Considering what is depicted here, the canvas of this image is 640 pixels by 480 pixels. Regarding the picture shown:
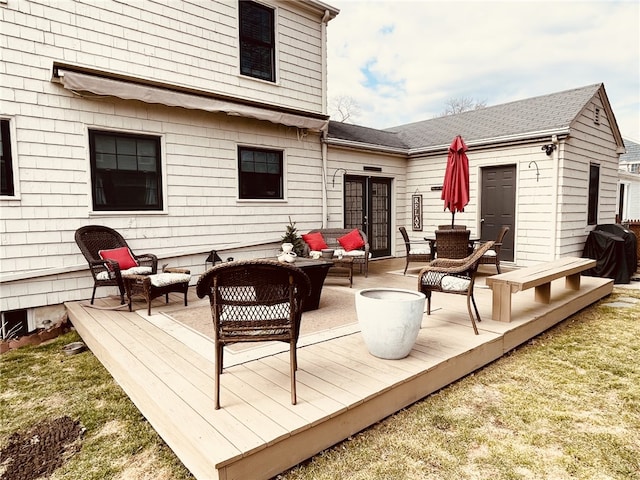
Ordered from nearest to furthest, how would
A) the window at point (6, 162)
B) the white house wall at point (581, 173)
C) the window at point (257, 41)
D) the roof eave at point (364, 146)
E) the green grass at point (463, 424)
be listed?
the green grass at point (463, 424), the window at point (6, 162), the window at point (257, 41), the white house wall at point (581, 173), the roof eave at point (364, 146)

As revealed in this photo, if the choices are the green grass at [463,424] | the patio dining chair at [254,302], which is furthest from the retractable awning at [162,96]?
the patio dining chair at [254,302]

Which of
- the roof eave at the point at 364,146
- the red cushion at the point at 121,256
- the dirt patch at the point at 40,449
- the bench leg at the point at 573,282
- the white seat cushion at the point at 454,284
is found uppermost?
the roof eave at the point at 364,146

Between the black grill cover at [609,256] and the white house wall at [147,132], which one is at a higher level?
the white house wall at [147,132]

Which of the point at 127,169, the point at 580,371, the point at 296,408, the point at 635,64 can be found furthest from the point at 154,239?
the point at 635,64

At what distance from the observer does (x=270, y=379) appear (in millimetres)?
2568

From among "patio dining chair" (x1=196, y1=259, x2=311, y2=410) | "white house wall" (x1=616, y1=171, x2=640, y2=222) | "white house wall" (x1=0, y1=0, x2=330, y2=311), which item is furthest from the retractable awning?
"white house wall" (x1=616, y1=171, x2=640, y2=222)

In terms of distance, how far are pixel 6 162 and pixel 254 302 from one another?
13.7ft

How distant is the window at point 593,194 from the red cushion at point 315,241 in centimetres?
627

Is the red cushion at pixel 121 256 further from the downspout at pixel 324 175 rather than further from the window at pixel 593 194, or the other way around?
the window at pixel 593 194

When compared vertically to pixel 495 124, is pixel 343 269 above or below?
below

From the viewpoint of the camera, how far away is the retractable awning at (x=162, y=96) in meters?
4.53

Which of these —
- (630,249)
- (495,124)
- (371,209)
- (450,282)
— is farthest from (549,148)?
(450,282)

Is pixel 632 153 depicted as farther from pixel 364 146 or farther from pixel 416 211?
pixel 364 146

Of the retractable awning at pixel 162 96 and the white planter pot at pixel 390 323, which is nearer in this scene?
the white planter pot at pixel 390 323
